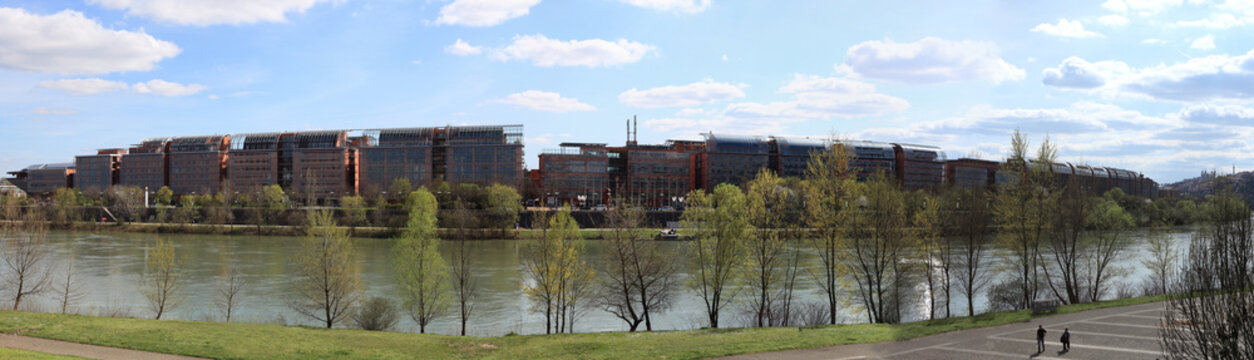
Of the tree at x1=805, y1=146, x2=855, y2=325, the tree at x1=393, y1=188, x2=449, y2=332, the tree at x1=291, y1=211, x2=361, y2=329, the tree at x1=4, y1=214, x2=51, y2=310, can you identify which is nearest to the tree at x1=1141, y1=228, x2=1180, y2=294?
the tree at x1=805, y1=146, x2=855, y2=325

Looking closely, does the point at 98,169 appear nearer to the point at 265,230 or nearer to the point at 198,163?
the point at 198,163

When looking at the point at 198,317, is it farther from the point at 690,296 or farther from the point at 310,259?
the point at 690,296

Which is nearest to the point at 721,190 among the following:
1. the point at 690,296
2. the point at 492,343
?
the point at 690,296

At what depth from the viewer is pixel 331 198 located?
13112cm

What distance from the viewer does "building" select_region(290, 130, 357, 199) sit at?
135375mm

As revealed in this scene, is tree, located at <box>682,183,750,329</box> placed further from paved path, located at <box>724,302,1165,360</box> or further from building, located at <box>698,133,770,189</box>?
building, located at <box>698,133,770,189</box>

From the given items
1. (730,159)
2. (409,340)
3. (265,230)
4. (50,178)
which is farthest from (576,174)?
(50,178)

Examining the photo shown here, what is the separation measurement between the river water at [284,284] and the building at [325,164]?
196 feet

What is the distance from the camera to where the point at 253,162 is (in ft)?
470

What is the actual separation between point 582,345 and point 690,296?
18217 millimetres

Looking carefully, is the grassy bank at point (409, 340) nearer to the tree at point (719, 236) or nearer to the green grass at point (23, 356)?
the green grass at point (23, 356)

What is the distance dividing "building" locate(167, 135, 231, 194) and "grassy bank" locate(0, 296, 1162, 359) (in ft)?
452

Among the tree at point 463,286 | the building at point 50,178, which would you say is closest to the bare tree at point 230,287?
the tree at point 463,286

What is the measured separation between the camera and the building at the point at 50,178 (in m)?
167
